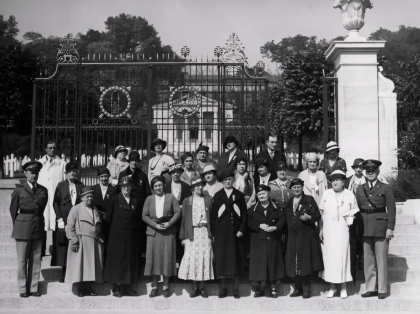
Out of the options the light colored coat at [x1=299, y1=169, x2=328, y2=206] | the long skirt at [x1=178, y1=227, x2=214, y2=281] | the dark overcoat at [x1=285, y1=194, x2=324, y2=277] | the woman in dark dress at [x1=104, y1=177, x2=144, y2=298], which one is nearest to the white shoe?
the dark overcoat at [x1=285, y1=194, x2=324, y2=277]

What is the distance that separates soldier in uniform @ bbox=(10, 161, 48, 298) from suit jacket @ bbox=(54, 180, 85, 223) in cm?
→ 25

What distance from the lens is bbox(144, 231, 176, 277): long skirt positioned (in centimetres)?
790

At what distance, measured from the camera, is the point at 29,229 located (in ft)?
25.7

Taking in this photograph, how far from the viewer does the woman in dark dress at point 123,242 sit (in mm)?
7887

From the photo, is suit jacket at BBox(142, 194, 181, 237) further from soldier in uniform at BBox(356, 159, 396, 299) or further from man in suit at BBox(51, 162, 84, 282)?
soldier in uniform at BBox(356, 159, 396, 299)

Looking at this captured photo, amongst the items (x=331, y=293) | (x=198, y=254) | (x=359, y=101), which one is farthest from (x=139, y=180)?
(x=359, y=101)

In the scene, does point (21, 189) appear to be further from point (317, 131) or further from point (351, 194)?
point (317, 131)

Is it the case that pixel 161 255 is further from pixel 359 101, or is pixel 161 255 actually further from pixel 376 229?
pixel 359 101

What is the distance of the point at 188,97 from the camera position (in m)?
13.0

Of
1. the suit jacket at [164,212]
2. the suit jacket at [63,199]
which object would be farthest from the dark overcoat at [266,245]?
the suit jacket at [63,199]

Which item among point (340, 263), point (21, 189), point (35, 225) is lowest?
point (340, 263)

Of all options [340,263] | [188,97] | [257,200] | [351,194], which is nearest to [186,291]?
[257,200]

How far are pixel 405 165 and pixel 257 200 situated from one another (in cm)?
615

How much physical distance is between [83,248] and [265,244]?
8.68ft
